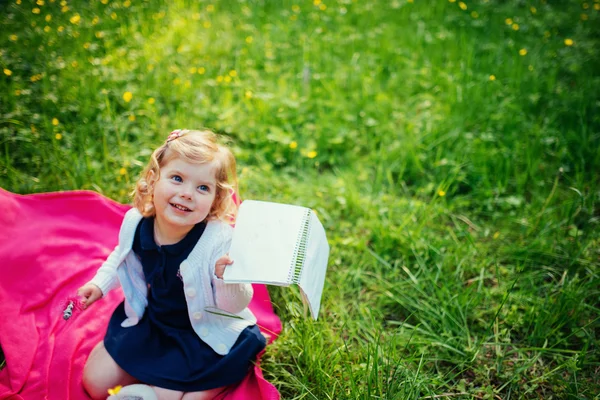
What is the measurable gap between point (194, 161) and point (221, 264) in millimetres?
375

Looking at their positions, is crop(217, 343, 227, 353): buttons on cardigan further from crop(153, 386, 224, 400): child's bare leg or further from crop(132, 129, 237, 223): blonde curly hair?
crop(132, 129, 237, 223): blonde curly hair

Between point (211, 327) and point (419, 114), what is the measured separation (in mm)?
2318

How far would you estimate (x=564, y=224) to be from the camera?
269 cm

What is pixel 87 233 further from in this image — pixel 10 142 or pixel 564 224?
pixel 564 224

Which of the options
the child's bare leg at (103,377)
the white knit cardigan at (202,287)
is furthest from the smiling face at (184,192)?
the child's bare leg at (103,377)

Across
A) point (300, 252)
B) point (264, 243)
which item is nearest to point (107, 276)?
point (264, 243)

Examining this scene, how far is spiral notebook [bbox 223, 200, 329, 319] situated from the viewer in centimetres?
163

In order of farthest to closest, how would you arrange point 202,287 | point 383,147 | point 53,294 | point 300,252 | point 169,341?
point 383,147 < point 53,294 < point 169,341 < point 202,287 < point 300,252

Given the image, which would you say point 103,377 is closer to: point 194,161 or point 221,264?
point 221,264

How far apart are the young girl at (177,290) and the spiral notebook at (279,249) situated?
0.10m

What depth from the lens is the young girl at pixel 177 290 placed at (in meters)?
1.75

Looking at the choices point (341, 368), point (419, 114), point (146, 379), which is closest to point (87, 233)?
point (146, 379)

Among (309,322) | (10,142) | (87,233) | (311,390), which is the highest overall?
(10,142)

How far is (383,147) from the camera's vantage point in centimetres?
317
